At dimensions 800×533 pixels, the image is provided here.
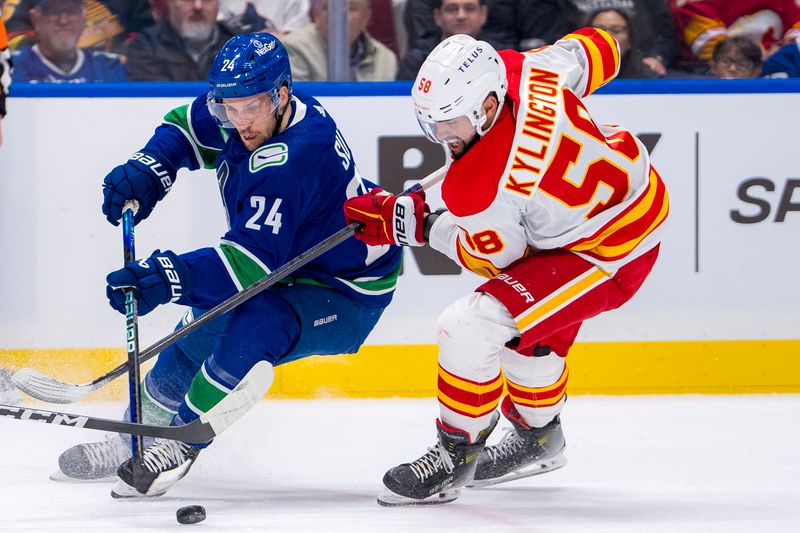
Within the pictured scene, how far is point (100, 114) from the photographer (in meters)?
4.27

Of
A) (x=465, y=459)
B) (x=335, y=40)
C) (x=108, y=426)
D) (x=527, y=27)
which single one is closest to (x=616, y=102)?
(x=527, y=27)

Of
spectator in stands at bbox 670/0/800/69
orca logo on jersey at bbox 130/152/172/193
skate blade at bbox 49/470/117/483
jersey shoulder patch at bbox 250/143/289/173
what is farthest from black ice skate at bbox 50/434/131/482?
spectator in stands at bbox 670/0/800/69

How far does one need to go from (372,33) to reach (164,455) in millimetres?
1946

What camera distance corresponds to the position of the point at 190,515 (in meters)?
2.72

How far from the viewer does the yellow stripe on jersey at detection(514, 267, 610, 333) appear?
9.50ft

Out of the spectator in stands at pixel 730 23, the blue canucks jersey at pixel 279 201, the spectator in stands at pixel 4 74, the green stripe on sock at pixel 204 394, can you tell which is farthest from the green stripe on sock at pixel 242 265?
the spectator in stands at pixel 730 23

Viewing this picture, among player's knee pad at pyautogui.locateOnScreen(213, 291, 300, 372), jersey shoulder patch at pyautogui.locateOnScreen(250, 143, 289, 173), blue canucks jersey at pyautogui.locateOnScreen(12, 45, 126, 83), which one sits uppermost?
jersey shoulder patch at pyautogui.locateOnScreen(250, 143, 289, 173)

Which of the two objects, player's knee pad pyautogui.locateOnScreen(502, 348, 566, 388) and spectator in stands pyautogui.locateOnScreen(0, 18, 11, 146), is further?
spectator in stands pyautogui.locateOnScreen(0, 18, 11, 146)

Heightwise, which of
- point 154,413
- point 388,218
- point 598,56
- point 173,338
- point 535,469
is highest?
point 598,56

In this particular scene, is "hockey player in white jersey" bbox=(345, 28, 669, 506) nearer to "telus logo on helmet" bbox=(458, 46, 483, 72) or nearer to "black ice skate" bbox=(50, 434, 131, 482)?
"telus logo on helmet" bbox=(458, 46, 483, 72)

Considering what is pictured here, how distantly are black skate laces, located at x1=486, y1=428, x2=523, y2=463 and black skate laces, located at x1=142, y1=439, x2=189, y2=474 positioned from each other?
762 mm

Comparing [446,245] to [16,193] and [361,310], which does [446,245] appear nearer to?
[361,310]

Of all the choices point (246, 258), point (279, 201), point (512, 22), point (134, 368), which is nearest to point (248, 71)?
point (279, 201)

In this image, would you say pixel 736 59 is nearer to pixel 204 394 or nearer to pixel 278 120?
pixel 278 120
